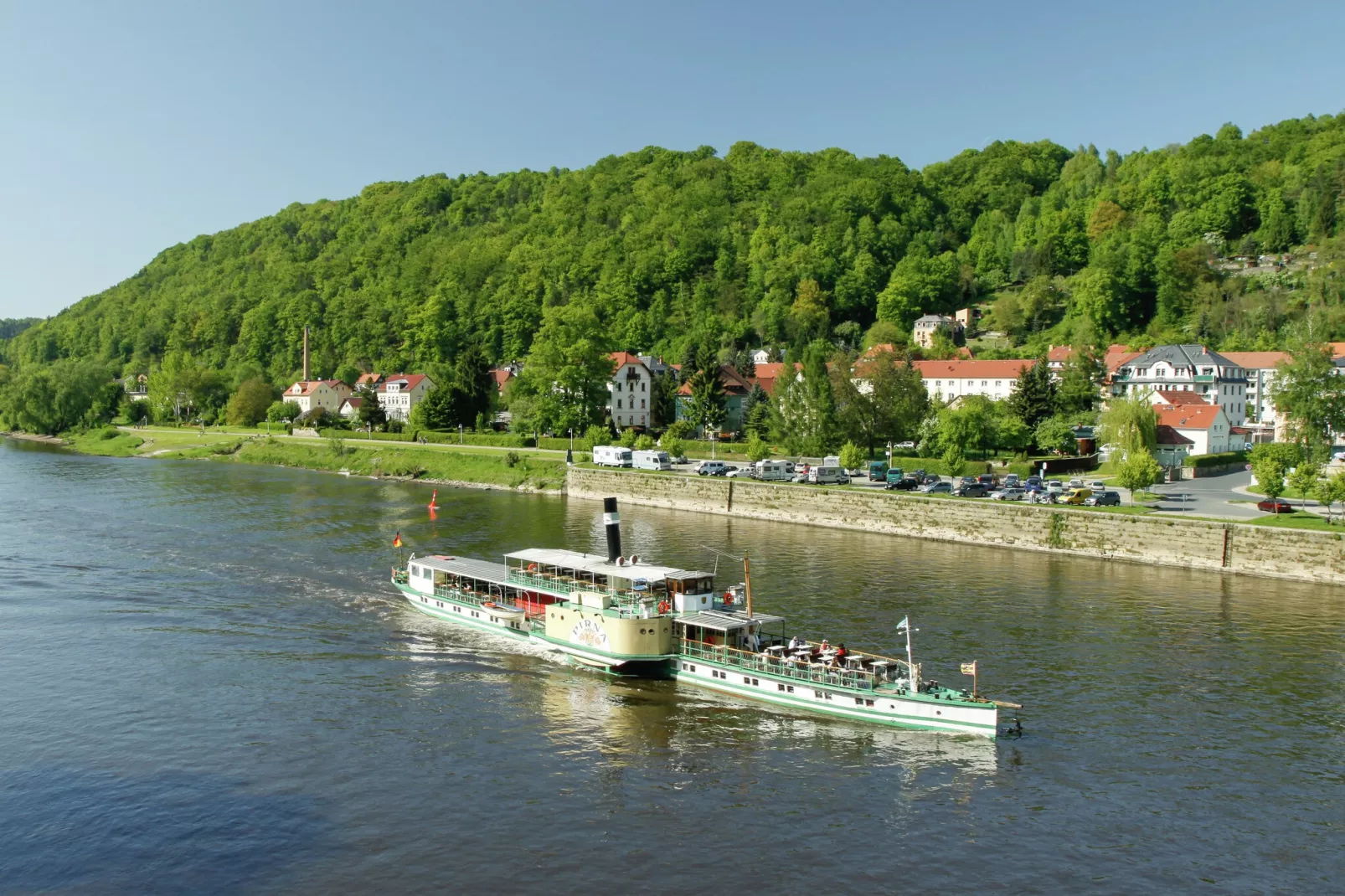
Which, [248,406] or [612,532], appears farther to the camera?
[248,406]

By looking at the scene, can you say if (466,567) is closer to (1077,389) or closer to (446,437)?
(446,437)

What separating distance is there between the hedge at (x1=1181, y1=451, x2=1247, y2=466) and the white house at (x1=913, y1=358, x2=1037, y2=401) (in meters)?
28.5

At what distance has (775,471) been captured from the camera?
72000 mm

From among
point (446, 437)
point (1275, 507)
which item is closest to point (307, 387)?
point (446, 437)

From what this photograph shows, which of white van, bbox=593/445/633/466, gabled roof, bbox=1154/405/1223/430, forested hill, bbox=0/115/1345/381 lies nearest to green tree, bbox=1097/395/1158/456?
gabled roof, bbox=1154/405/1223/430

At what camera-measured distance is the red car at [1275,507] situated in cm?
5472

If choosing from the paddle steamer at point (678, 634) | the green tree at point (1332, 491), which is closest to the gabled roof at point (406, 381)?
the paddle steamer at point (678, 634)

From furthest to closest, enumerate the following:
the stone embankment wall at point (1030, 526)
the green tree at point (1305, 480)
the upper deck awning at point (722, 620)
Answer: the green tree at point (1305, 480)
the stone embankment wall at point (1030, 526)
the upper deck awning at point (722, 620)

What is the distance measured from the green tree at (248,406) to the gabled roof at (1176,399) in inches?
4703

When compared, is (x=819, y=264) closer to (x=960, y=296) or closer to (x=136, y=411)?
(x=960, y=296)

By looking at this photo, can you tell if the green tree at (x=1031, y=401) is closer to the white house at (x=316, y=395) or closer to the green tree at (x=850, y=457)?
the green tree at (x=850, y=457)

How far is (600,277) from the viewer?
184m

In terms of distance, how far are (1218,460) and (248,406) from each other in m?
126

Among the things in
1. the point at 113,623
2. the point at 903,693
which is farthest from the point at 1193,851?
the point at 113,623
